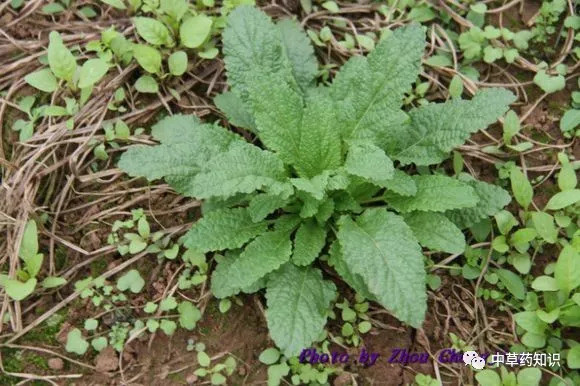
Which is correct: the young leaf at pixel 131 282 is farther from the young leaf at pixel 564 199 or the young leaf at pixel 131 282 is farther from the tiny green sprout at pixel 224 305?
the young leaf at pixel 564 199

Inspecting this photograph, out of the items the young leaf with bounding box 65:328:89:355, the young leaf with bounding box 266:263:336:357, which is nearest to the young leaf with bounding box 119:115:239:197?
the young leaf with bounding box 266:263:336:357

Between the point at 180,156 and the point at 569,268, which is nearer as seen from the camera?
the point at 569,268

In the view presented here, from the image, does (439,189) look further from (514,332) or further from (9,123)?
(9,123)

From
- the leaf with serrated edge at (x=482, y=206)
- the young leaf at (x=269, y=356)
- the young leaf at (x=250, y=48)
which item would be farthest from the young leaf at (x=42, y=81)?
the leaf with serrated edge at (x=482, y=206)

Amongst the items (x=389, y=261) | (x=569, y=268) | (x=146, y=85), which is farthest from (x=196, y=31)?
(x=569, y=268)

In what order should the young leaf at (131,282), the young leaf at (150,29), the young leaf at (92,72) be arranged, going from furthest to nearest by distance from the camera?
1. the young leaf at (150,29)
2. the young leaf at (92,72)
3. the young leaf at (131,282)

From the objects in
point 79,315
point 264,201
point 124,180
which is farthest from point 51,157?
point 264,201

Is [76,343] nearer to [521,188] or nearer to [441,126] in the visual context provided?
[441,126]
